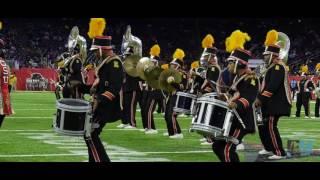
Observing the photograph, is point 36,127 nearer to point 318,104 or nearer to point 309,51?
point 318,104

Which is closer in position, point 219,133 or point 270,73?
point 219,133

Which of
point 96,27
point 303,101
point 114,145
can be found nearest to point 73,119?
point 96,27

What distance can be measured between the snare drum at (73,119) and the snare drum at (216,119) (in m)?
1.37

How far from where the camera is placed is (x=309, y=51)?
42312mm

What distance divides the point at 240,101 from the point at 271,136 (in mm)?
2446

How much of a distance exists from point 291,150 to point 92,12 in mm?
4025

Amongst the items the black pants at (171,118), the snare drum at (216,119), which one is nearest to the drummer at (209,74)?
the black pants at (171,118)

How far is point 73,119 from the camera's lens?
743cm

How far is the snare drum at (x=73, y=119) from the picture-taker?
24.4ft

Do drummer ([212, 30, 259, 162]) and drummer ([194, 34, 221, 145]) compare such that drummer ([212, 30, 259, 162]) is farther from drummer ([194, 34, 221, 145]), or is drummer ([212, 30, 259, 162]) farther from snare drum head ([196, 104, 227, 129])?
drummer ([194, 34, 221, 145])

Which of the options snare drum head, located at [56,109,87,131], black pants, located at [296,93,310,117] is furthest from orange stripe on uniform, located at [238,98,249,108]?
black pants, located at [296,93,310,117]

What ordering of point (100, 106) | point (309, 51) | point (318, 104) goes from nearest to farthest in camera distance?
point (100, 106), point (318, 104), point (309, 51)

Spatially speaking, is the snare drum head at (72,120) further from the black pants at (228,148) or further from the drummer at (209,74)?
the drummer at (209,74)
